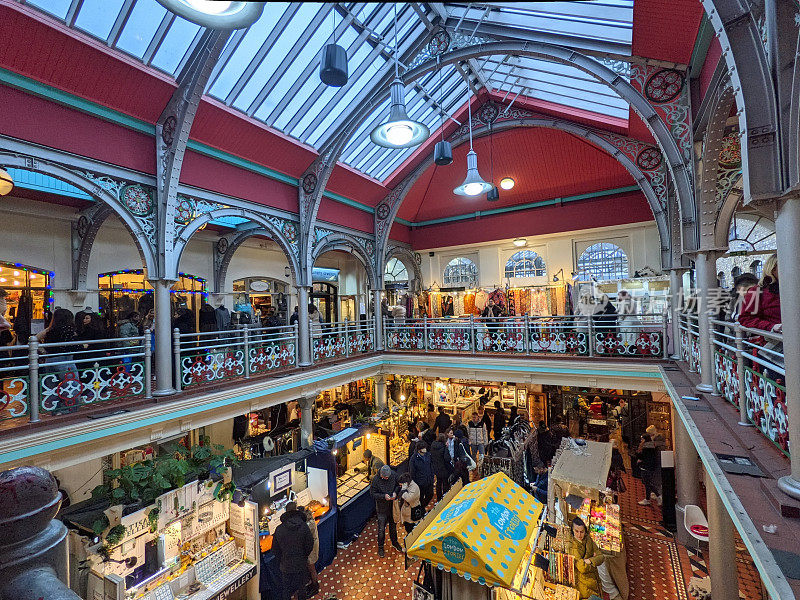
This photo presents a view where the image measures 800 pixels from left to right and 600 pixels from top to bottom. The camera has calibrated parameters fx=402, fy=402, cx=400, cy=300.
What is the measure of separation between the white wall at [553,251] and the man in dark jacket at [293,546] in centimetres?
1053

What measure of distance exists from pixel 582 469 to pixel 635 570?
201 cm

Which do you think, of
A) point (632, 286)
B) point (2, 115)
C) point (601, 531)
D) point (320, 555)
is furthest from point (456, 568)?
point (632, 286)

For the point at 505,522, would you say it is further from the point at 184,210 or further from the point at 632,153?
the point at 632,153

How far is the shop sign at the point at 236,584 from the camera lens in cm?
531

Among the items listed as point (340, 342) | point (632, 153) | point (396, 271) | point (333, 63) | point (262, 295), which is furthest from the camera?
point (396, 271)

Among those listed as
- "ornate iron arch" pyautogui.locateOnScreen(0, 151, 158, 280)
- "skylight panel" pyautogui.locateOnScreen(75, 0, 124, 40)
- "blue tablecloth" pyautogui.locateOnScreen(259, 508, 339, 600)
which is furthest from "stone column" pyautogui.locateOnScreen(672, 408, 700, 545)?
"skylight panel" pyautogui.locateOnScreen(75, 0, 124, 40)

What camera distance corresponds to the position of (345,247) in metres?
12.2

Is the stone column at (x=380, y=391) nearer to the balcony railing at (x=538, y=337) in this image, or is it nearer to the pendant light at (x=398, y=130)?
the balcony railing at (x=538, y=337)

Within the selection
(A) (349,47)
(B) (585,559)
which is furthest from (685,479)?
(A) (349,47)

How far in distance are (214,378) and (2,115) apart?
4996 mm

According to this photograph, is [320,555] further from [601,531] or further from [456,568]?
[601,531]

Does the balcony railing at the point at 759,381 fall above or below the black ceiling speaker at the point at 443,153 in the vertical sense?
below

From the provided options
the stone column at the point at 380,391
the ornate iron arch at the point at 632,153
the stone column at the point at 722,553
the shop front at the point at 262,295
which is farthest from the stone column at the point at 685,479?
the shop front at the point at 262,295

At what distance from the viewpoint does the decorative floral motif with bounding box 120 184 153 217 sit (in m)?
6.77
